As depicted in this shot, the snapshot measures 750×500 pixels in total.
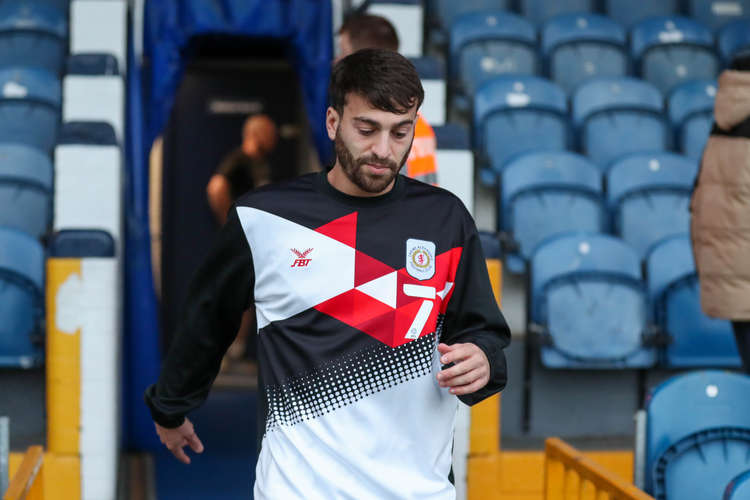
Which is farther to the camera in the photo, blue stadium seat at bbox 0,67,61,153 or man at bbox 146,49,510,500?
blue stadium seat at bbox 0,67,61,153

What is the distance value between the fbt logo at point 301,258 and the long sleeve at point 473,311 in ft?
0.93

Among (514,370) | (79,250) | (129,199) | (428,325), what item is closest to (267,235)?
(428,325)

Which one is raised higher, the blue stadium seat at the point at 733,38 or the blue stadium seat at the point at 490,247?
the blue stadium seat at the point at 733,38

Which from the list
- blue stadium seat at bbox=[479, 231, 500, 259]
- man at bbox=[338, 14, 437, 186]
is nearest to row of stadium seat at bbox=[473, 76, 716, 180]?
blue stadium seat at bbox=[479, 231, 500, 259]

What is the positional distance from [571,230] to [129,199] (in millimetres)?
2074

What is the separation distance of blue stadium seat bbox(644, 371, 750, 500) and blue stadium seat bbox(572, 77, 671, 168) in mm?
2596

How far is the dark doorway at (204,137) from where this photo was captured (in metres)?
7.25

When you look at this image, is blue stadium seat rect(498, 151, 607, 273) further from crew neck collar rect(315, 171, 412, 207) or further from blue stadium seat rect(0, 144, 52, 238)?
crew neck collar rect(315, 171, 412, 207)

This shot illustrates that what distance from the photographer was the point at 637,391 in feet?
13.7

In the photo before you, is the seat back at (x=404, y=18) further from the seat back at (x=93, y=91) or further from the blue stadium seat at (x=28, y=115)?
the blue stadium seat at (x=28, y=115)

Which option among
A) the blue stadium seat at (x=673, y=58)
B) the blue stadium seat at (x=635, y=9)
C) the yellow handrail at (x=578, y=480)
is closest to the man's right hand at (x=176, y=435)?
the yellow handrail at (x=578, y=480)

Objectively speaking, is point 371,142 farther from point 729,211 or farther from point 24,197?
point 24,197

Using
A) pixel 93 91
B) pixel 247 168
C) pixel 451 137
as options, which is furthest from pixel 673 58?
pixel 93 91

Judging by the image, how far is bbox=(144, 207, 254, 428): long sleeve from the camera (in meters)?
1.79
